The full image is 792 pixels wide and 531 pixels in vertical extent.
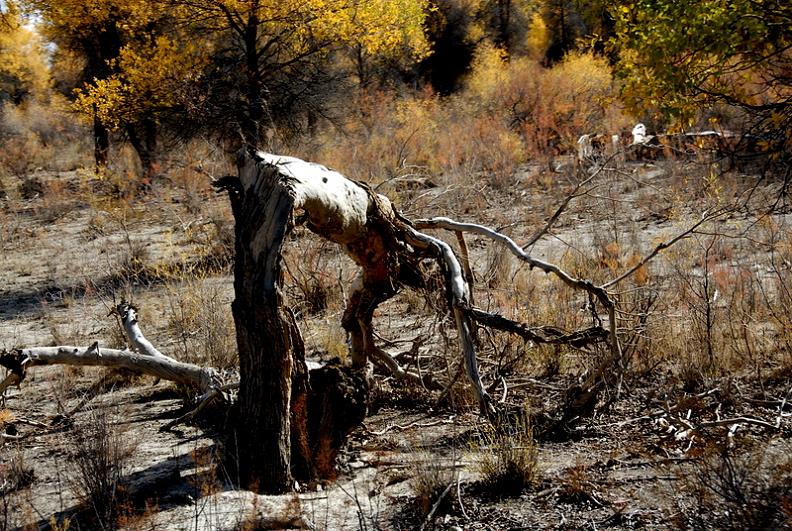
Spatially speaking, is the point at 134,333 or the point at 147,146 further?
the point at 147,146

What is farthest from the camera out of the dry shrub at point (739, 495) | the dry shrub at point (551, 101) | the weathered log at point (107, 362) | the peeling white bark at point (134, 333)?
the dry shrub at point (551, 101)

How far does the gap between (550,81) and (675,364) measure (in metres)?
13.9

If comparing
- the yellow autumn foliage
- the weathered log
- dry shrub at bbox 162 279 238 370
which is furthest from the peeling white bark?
the yellow autumn foliage

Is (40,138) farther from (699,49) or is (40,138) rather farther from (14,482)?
(699,49)

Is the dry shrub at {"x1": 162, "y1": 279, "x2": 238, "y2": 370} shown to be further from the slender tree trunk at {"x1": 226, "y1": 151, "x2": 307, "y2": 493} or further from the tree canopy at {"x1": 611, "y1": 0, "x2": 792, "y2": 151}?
the tree canopy at {"x1": 611, "y1": 0, "x2": 792, "y2": 151}

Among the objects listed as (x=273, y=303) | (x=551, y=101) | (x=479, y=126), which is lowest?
(x=273, y=303)

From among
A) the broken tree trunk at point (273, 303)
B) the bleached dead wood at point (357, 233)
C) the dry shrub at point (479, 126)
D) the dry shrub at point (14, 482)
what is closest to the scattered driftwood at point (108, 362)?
the dry shrub at point (14, 482)

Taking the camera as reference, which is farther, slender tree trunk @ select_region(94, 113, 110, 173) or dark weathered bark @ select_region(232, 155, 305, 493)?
slender tree trunk @ select_region(94, 113, 110, 173)

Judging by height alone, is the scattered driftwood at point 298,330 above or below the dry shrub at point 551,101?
below

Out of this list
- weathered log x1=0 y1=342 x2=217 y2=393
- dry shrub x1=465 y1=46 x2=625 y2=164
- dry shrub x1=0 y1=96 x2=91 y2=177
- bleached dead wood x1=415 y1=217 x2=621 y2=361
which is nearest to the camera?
bleached dead wood x1=415 y1=217 x2=621 y2=361

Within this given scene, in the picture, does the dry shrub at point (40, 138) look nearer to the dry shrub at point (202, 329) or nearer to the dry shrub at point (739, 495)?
the dry shrub at point (202, 329)

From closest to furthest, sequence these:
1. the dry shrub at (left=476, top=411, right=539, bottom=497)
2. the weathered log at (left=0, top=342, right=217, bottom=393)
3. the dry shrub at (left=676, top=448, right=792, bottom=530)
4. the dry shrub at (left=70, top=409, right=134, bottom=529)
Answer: the dry shrub at (left=676, top=448, right=792, bottom=530) < the dry shrub at (left=70, top=409, right=134, bottom=529) < the dry shrub at (left=476, top=411, right=539, bottom=497) < the weathered log at (left=0, top=342, right=217, bottom=393)

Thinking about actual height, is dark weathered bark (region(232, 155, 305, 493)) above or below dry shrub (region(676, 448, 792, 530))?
above

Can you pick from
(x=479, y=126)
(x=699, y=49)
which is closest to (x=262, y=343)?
(x=699, y=49)
